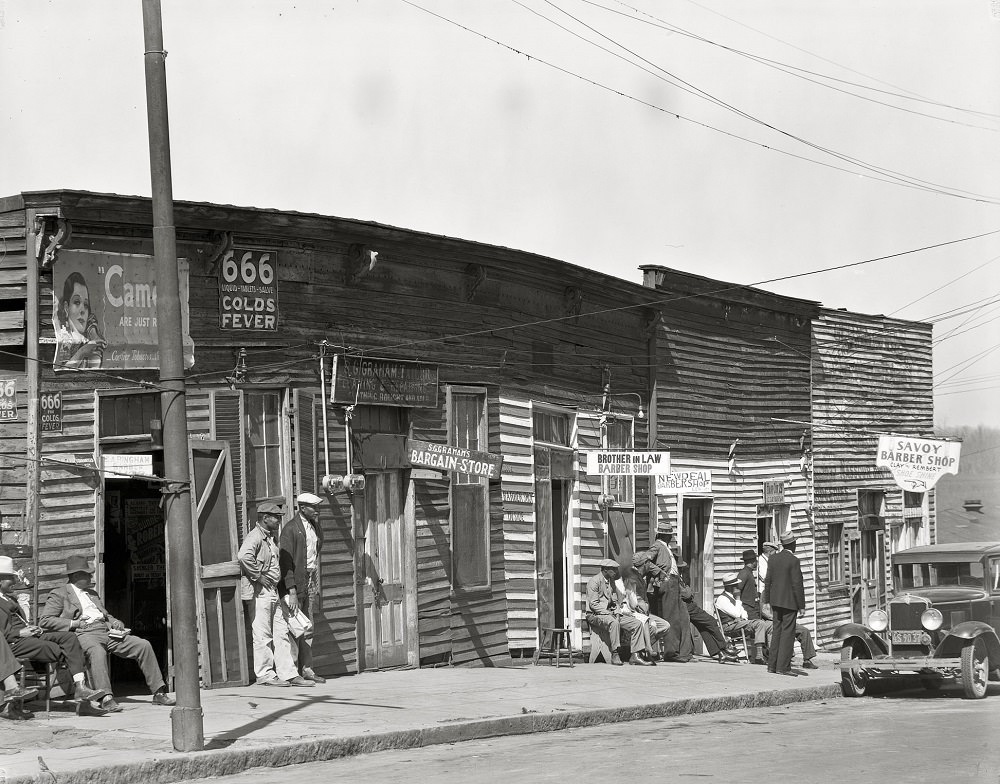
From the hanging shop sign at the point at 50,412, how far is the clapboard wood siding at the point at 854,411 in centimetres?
1717

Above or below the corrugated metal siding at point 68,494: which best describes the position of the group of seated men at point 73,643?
below

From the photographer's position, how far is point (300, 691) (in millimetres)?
13516

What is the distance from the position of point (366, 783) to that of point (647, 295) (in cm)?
1363

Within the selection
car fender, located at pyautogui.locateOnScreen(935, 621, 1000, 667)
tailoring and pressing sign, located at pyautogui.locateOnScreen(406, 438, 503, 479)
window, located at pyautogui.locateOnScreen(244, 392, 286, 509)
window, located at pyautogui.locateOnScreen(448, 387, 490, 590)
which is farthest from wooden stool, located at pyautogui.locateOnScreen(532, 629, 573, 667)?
window, located at pyautogui.locateOnScreen(244, 392, 286, 509)

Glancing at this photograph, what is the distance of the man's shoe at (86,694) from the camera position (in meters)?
11.7

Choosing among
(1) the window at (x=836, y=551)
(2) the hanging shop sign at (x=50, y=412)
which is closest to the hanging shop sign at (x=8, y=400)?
(2) the hanging shop sign at (x=50, y=412)

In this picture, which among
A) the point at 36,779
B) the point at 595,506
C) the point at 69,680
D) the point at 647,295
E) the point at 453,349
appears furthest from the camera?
the point at 647,295

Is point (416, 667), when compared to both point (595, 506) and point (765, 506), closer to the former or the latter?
point (595, 506)

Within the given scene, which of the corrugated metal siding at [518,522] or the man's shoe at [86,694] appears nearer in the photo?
the man's shoe at [86,694]

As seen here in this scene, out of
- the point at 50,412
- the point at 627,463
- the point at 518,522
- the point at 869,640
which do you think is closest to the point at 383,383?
the point at 518,522

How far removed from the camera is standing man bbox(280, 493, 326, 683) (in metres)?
14.2

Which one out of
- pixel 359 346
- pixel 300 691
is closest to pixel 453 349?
pixel 359 346

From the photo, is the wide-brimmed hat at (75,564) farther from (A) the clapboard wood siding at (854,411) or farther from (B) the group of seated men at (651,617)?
(A) the clapboard wood siding at (854,411)

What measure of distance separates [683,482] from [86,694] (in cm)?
1103
